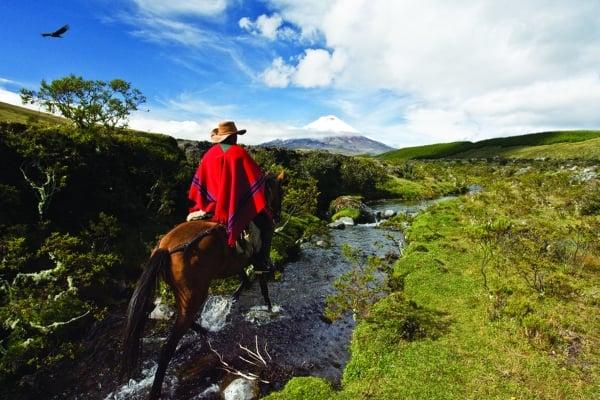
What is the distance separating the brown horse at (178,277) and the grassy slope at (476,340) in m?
3.15

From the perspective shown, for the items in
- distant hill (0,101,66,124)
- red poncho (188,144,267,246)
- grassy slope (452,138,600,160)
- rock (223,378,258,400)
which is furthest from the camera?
grassy slope (452,138,600,160)

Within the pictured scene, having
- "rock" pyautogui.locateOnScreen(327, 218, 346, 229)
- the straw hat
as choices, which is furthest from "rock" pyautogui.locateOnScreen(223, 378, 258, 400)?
"rock" pyautogui.locateOnScreen(327, 218, 346, 229)

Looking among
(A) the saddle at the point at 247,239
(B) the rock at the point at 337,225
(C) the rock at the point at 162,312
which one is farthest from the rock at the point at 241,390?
(B) the rock at the point at 337,225

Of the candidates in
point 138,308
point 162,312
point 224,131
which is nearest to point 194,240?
point 138,308

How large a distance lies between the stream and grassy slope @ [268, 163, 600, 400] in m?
1.17

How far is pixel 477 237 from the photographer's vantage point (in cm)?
2372

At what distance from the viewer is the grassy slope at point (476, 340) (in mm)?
10125

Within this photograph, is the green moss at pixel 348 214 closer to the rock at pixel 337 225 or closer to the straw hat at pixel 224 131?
the rock at pixel 337 225

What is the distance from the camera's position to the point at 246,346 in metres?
13.5

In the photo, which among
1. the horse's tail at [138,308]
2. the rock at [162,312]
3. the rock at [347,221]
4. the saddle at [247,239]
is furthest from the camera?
the rock at [347,221]

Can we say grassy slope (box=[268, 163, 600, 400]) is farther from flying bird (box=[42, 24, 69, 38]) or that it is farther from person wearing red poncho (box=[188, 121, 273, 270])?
flying bird (box=[42, 24, 69, 38])

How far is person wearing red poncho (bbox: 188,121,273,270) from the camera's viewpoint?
11.0m

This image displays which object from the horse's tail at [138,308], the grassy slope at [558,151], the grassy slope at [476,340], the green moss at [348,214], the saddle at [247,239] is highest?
the grassy slope at [558,151]

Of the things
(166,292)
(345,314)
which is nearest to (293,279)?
(345,314)
